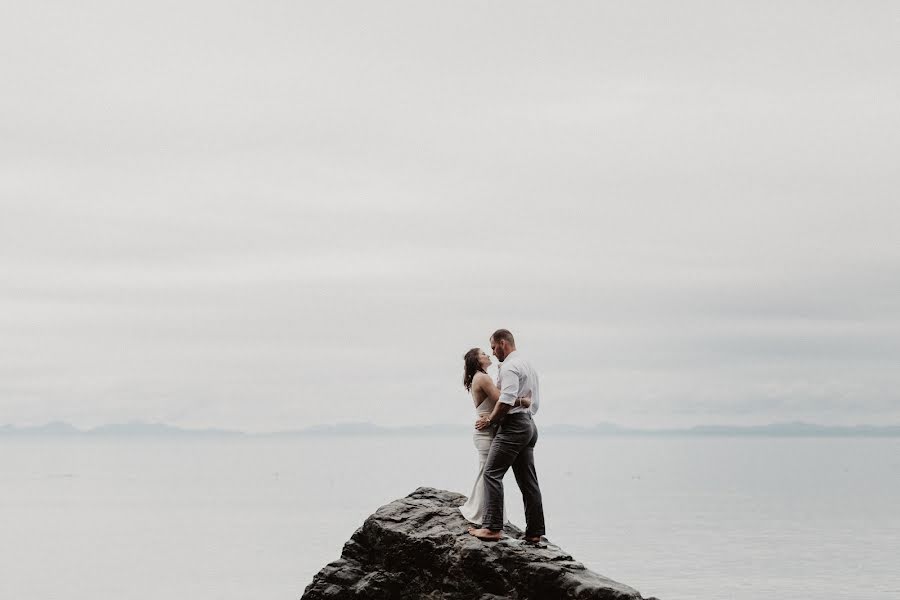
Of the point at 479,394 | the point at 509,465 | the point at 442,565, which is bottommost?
the point at 442,565

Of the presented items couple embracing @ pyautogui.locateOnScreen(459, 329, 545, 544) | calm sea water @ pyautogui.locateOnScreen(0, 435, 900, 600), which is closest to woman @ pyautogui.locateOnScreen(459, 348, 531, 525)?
couple embracing @ pyautogui.locateOnScreen(459, 329, 545, 544)

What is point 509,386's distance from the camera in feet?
55.5

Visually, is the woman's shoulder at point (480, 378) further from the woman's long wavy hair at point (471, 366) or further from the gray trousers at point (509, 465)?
the gray trousers at point (509, 465)

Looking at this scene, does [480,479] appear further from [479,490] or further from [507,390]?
[507,390]

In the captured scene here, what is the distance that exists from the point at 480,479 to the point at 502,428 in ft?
2.98

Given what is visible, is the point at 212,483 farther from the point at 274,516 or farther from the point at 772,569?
the point at 772,569

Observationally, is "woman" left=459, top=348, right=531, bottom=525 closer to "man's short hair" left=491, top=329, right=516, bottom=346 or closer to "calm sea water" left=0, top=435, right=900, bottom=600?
"man's short hair" left=491, top=329, right=516, bottom=346

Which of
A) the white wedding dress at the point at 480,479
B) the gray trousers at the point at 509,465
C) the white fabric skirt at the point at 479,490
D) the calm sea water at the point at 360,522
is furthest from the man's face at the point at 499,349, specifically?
the calm sea water at the point at 360,522

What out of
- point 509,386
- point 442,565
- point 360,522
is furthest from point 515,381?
point 360,522

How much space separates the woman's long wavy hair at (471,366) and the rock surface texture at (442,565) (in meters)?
2.43

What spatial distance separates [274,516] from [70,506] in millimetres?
32007

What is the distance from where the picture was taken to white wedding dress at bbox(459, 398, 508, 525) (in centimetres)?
1745

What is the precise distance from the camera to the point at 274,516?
336ft

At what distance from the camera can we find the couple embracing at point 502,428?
55.9 ft
